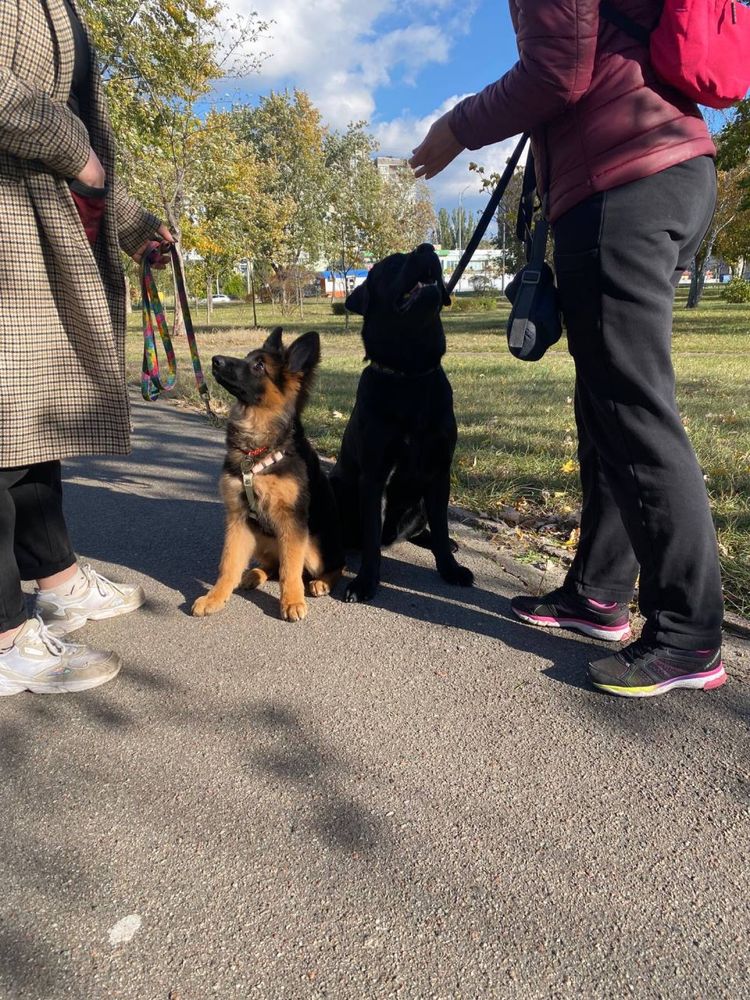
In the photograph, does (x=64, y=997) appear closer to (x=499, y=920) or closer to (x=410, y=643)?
(x=499, y=920)

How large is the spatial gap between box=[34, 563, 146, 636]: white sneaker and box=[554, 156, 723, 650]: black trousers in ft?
7.52

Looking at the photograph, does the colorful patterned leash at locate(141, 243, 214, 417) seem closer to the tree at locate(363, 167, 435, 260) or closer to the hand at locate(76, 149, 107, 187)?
the hand at locate(76, 149, 107, 187)

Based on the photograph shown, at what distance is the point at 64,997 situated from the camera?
1334mm

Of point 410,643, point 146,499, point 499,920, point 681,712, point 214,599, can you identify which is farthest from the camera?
point 146,499

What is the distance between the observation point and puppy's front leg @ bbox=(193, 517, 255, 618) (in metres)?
3.14

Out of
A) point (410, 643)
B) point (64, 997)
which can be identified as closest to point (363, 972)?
point (64, 997)

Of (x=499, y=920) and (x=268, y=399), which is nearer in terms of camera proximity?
(x=499, y=920)

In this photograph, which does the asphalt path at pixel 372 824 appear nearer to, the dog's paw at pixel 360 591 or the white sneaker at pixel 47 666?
the white sneaker at pixel 47 666

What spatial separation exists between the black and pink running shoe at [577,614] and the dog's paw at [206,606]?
4.59 feet

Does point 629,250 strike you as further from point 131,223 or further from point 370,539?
point 131,223

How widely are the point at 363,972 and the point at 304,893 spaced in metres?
0.25

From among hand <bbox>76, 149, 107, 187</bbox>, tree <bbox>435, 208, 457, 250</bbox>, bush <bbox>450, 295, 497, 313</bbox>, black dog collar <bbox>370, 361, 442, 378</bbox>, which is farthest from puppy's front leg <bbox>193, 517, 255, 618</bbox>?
tree <bbox>435, 208, 457, 250</bbox>

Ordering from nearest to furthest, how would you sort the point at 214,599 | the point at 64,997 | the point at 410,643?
the point at 64,997 < the point at 410,643 < the point at 214,599

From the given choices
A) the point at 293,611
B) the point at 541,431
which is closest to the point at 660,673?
the point at 293,611
